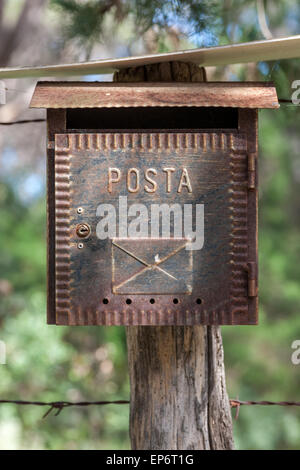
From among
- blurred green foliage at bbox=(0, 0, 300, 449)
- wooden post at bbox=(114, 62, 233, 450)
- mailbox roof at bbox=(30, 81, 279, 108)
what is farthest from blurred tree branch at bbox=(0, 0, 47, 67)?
mailbox roof at bbox=(30, 81, 279, 108)

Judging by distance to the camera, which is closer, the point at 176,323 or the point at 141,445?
the point at 176,323

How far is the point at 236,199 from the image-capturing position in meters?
1.99

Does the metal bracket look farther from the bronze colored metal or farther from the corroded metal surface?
the bronze colored metal

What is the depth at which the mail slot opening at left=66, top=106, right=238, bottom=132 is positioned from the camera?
7.50ft

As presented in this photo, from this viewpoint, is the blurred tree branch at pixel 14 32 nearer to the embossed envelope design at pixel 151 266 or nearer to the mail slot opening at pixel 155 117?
the mail slot opening at pixel 155 117

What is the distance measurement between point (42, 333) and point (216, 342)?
3377mm

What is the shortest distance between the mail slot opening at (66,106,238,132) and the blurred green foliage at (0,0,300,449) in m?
2.65

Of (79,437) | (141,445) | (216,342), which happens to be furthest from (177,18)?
(79,437)

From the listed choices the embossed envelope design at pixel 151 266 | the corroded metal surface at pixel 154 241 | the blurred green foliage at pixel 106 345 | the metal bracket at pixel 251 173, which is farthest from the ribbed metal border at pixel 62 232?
the blurred green foliage at pixel 106 345

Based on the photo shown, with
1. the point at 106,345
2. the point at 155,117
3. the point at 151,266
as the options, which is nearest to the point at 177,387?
the point at 151,266

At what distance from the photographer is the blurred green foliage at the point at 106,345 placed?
18.1 ft

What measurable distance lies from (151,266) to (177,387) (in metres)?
0.53
